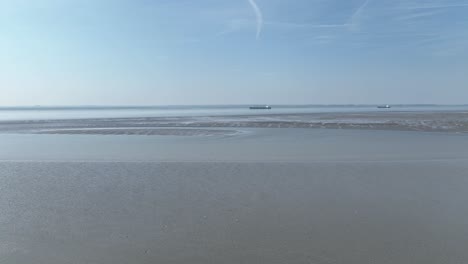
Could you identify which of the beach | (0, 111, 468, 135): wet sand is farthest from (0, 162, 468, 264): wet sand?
(0, 111, 468, 135): wet sand

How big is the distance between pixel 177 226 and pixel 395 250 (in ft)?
13.2

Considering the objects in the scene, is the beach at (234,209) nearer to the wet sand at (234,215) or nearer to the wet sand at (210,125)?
the wet sand at (234,215)

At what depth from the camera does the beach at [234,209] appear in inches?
Answer: 229

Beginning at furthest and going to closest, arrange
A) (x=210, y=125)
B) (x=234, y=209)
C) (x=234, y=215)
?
(x=210, y=125)
(x=234, y=209)
(x=234, y=215)

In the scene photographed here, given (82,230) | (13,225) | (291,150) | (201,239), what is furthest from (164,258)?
(291,150)

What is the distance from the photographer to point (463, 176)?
1125 centimetres

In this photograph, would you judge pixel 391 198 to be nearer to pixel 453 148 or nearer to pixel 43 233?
pixel 43 233

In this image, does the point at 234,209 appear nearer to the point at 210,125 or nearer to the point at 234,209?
the point at 234,209

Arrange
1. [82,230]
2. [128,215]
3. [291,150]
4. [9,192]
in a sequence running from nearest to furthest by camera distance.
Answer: [82,230] < [128,215] < [9,192] < [291,150]

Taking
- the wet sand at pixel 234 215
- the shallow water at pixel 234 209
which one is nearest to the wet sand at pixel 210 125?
the shallow water at pixel 234 209

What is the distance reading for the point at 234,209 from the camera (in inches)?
315

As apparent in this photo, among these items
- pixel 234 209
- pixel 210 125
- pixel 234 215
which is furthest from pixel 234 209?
pixel 210 125

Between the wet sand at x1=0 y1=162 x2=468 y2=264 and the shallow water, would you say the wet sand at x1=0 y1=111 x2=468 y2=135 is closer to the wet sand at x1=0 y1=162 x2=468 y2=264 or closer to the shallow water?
the shallow water

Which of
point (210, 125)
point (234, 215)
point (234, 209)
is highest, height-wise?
point (210, 125)
